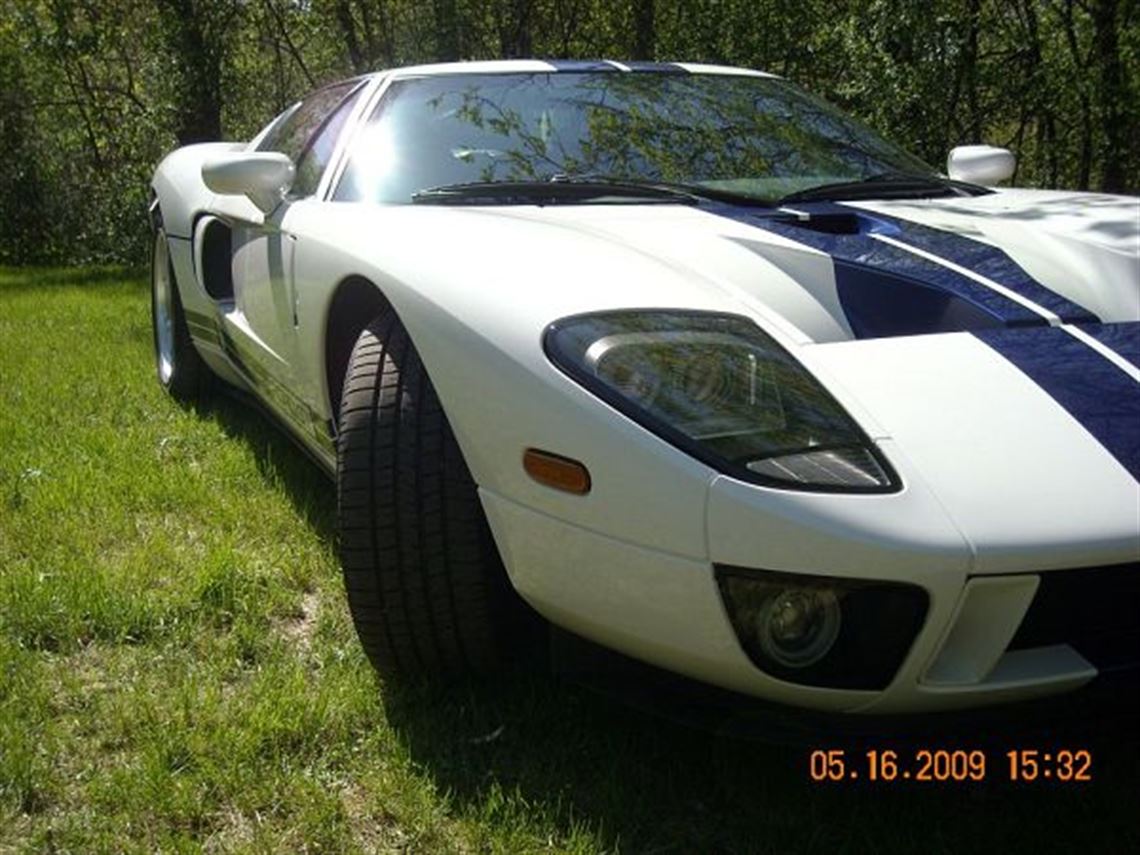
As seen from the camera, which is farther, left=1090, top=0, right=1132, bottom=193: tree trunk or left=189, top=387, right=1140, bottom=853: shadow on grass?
left=1090, top=0, right=1132, bottom=193: tree trunk

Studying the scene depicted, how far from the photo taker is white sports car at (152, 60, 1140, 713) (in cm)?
138

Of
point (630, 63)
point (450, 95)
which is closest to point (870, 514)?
point (450, 95)

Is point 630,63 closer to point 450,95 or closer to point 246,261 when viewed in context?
point 450,95

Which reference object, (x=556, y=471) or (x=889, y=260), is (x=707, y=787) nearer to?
(x=556, y=471)

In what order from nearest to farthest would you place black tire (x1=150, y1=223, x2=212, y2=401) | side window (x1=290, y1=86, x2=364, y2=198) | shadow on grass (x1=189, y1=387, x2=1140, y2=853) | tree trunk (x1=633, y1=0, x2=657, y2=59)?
shadow on grass (x1=189, y1=387, x2=1140, y2=853)
side window (x1=290, y1=86, x2=364, y2=198)
black tire (x1=150, y1=223, x2=212, y2=401)
tree trunk (x1=633, y1=0, x2=657, y2=59)

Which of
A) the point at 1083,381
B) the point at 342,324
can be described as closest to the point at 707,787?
the point at 1083,381

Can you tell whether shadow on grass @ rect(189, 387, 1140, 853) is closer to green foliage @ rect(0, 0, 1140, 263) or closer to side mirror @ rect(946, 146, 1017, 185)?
side mirror @ rect(946, 146, 1017, 185)

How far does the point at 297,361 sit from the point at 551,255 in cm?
88

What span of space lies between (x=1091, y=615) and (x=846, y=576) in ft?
1.13

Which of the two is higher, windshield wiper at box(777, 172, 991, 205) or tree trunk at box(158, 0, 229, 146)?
tree trunk at box(158, 0, 229, 146)

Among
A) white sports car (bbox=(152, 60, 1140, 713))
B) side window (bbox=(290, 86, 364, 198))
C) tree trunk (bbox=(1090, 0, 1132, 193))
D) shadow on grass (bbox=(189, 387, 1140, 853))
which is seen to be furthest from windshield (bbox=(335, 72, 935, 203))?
tree trunk (bbox=(1090, 0, 1132, 193))

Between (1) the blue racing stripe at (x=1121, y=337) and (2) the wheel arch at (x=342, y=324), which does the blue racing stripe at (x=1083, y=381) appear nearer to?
(1) the blue racing stripe at (x=1121, y=337)
